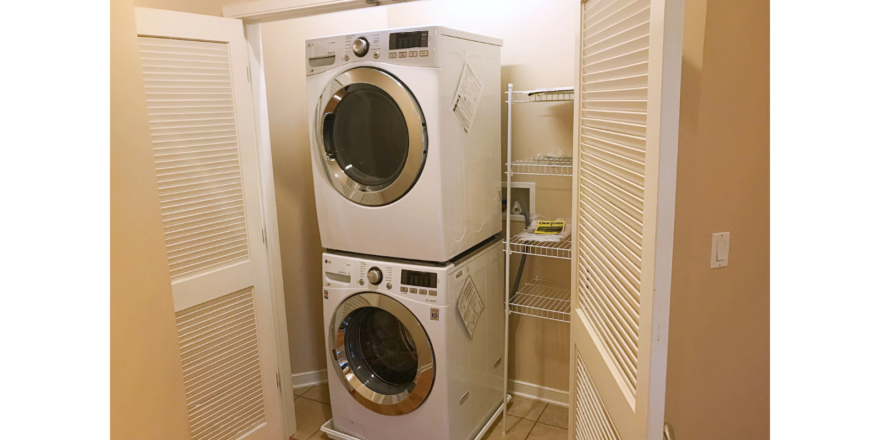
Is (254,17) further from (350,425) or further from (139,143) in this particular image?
(350,425)

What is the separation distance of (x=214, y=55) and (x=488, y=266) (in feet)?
4.70

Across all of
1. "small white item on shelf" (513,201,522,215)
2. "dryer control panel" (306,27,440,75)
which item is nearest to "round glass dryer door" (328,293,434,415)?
"small white item on shelf" (513,201,522,215)

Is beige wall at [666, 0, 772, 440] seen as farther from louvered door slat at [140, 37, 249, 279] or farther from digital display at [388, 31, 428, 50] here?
louvered door slat at [140, 37, 249, 279]

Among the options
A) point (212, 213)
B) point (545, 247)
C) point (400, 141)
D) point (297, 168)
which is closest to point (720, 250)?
point (545, 247)

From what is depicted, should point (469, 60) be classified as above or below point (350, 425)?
above

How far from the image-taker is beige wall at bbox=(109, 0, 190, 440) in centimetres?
89

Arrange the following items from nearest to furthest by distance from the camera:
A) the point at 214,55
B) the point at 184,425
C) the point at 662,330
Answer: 1. the point at 662,330
2. the point at 184,425
3. the point at 214,55

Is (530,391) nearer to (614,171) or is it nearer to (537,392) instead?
(537,392)

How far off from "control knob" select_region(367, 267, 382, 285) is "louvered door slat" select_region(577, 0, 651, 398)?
3.31ft

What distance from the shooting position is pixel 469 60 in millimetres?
2121

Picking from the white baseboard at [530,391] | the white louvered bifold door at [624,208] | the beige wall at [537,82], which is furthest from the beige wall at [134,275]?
the white baseboard at [530,391]

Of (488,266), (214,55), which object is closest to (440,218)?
(488,266)

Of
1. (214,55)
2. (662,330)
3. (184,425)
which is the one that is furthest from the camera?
(214,55)

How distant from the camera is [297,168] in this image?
2840 mm
